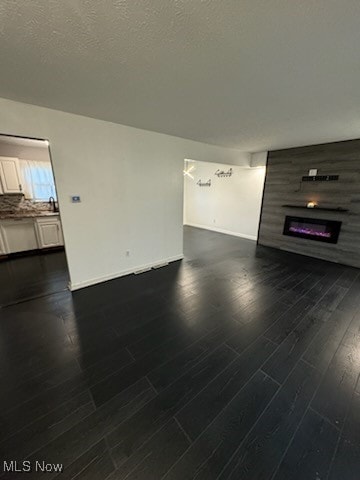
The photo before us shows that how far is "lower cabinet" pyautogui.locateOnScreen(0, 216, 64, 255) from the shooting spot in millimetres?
4219

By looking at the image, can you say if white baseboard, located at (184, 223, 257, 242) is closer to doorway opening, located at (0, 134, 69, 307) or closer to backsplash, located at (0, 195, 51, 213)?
doorway opening, located at (0, 134, 69, 307)

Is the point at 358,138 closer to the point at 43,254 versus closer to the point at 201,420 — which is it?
the point at 201,420

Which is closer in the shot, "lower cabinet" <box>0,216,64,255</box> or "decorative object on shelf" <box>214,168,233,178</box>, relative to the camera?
"lower cabinet" <box>0,216,64,255</box>

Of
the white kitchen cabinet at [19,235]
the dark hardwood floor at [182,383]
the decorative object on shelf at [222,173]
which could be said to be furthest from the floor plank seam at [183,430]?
the decorative object on shelf at [222,173]

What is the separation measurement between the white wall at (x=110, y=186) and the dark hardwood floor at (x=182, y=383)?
779mm

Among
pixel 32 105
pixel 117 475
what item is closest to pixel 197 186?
pixel 32 105

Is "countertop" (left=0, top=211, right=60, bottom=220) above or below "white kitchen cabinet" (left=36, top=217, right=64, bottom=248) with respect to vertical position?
above

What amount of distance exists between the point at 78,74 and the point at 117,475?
2925 mm

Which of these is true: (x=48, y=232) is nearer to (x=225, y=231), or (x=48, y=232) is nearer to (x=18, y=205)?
(x=18, y=205)

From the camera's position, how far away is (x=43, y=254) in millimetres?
4703

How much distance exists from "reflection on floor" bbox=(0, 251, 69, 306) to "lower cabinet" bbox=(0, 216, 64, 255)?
10.7 inches

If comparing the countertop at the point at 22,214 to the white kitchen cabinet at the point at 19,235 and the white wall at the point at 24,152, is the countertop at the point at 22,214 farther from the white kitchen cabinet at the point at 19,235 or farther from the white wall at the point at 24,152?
the white wall at the point at 24,152

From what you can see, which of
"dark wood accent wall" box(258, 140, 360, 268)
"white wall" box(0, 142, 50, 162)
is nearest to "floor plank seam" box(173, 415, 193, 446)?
"dark wood accent wall" box(258, 140, 360, 268)

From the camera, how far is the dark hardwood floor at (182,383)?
1.19m
